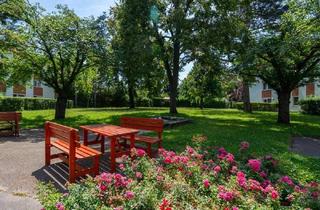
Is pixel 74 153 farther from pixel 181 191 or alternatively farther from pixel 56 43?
pixel 56 43

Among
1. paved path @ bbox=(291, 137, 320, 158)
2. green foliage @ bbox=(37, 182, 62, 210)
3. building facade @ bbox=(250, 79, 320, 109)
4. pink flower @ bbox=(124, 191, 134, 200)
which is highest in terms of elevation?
building facade @ bbox=(250, 79, 320, 109)

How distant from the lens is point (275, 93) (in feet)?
137

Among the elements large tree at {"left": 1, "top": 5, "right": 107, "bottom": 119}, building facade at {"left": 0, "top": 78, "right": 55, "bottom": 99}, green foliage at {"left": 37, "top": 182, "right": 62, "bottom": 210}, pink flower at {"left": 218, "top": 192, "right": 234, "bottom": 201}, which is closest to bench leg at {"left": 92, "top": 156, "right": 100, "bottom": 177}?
green foliage at {"left": 37, "top": 182, "right": 62, "bottom": 210}

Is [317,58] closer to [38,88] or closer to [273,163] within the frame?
[273,163]

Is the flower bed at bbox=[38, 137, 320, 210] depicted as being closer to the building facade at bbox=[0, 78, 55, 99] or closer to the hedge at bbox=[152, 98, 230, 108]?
the building facade at bbox=[0, 78, 55, 99]

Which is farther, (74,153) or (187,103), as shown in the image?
(187,103)

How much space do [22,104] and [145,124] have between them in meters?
25.8

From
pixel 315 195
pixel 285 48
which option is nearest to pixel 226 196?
pixel 315 195

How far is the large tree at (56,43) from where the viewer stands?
1548 centimetres

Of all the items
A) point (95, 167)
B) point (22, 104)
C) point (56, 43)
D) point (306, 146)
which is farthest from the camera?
point (22, 104)

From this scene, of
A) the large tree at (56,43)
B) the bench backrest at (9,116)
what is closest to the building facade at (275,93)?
the large tree at (56,43)

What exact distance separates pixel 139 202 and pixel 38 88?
145 feet

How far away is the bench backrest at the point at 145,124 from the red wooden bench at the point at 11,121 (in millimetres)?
4884

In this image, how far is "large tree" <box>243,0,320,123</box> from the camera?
1214cm
